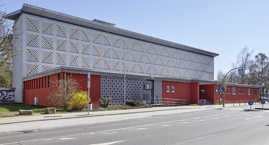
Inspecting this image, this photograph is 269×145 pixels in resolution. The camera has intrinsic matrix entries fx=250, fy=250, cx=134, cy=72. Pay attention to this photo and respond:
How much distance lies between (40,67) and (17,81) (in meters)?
4.69

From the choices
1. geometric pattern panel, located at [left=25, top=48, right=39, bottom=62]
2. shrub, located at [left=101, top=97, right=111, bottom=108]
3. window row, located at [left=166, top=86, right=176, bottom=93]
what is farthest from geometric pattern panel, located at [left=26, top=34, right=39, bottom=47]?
window row, located at [left=166, top=86, right=176, bottom=93]

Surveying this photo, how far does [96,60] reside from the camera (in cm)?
5369

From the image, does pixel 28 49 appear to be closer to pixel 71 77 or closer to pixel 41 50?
pixel 41 50

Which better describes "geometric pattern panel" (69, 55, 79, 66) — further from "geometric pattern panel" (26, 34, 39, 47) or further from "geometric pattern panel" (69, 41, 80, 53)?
"geometric pattern panel" (26, 34, 39, 47)

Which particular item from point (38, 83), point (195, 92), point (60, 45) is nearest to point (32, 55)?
point (60, 45)

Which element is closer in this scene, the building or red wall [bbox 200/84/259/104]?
the building

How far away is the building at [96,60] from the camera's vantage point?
30656mm

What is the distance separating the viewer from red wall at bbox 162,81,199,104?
120ft

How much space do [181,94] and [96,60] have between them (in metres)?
22.2

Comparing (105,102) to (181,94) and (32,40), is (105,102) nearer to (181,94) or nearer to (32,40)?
(181,94)

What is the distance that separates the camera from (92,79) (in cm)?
2852

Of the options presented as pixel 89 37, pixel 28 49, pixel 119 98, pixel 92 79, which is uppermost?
pixel 89 37

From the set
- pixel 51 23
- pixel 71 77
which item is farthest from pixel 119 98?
pixel 51 23

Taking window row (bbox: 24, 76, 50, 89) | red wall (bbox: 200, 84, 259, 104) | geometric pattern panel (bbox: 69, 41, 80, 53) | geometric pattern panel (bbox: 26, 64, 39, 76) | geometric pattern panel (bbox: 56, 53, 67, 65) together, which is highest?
geometric pattern panel (bbox: 69, 41, 80, 53)
